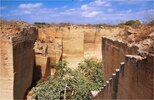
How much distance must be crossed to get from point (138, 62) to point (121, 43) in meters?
3.35

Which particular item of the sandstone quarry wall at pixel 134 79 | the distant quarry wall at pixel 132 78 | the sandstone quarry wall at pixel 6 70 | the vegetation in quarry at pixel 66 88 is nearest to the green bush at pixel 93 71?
the vegetation in quarry at pixel 66 88

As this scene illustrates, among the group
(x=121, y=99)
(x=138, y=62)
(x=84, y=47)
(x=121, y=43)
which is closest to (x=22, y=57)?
(x=121, y=43)

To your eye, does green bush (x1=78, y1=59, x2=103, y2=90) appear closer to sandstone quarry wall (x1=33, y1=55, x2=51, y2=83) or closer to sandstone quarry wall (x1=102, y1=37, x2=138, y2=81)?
sandstone quarry wall (x1=33, y1=55, x2=51, y2=83)

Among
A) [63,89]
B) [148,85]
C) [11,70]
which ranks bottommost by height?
[63,89]

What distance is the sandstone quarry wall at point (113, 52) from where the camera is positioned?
8.46 meters

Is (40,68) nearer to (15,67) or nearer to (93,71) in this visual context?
(93,71)

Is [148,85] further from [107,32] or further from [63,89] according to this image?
[107,32]

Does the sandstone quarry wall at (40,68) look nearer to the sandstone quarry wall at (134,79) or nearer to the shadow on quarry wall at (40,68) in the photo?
the shadow on quarry wall at (40,68)

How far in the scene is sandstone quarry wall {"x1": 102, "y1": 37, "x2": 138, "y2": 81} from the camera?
27.8 feet

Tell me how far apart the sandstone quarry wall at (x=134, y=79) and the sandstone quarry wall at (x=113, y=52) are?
49.8 inches

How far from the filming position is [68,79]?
1627cm

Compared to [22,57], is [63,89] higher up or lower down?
lower down

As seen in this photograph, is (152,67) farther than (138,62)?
No

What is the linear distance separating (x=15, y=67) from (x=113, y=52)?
5450mm
